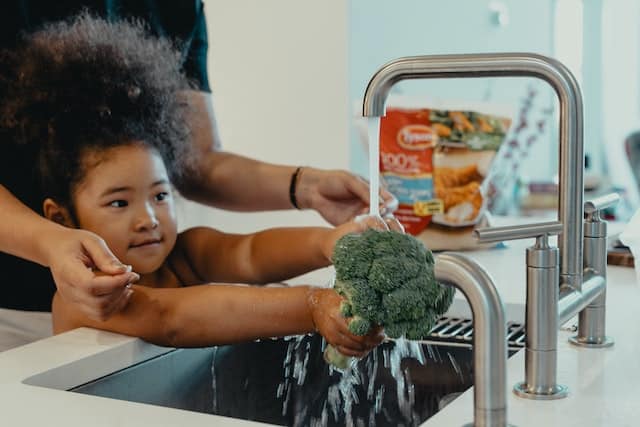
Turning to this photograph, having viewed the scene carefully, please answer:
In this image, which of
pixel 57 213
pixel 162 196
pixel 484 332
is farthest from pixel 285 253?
pixel 484 332

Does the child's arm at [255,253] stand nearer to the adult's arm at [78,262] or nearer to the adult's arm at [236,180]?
the adult's arm at [236,180]

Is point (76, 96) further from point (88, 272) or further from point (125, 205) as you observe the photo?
point (88, 272)

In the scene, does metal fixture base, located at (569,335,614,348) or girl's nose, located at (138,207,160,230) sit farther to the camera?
girl's nose, located at (138,207,160,230)

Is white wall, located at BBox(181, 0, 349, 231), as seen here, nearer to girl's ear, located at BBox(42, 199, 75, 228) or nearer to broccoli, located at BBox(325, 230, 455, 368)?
girl's ear, located at BBox(42, 199, 75, 228)

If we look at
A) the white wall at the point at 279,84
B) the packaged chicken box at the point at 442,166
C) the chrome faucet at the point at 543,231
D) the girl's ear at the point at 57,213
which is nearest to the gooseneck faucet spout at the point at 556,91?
the chrome faucet at the point at 543,231

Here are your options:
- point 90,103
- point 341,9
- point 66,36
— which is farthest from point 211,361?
point 341,9

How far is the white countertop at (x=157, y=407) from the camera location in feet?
2.68

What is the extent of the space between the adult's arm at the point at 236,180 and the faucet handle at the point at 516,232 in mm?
630

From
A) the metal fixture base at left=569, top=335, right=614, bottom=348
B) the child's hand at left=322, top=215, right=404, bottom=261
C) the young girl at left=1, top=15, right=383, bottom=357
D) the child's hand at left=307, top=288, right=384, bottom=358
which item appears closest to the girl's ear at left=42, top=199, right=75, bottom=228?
the young girl at left=1, top=15, right=383, bottom=357

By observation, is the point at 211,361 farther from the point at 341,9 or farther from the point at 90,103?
the point at 341,9

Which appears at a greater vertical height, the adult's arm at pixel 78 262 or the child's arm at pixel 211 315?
the adult's arm at pixel 78 262

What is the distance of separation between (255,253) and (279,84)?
1.22m

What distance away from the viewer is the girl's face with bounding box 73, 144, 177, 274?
1251mm

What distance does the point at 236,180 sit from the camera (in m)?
Result: 1.57
